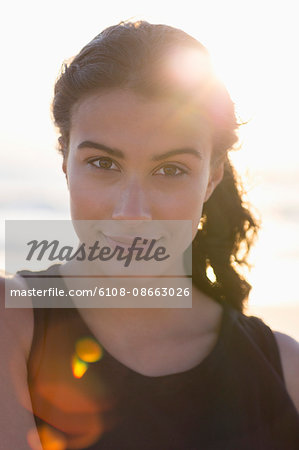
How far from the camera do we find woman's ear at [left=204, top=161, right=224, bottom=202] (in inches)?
115

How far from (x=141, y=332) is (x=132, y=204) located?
65cm

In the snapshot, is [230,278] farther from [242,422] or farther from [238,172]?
[242,422]

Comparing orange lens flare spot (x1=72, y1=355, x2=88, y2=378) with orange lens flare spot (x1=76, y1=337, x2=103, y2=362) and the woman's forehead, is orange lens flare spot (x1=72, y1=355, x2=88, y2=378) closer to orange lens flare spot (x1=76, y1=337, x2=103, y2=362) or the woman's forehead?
orange lens flare spot (x1=76, y1=337, x2=103, y2=362)

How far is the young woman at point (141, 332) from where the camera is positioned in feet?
7.93

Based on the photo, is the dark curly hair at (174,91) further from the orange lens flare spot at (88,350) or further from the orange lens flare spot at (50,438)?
the orange lens flare spot at (50,438)

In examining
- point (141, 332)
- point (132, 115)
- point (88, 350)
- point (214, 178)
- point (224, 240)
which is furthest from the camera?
point (224, 240)

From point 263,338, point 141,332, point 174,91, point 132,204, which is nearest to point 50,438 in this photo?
point 141,332

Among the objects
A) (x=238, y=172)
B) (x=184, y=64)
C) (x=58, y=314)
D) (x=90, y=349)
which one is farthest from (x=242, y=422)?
(x=184, y=64)

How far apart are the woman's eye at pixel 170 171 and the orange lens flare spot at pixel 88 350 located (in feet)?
2.44

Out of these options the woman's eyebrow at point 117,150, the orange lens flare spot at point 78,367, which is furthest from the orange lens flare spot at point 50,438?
the woman's eyebrow at point 117,150

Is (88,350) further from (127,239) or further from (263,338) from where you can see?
(263,338)

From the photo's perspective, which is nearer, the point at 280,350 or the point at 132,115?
the point at 132,115

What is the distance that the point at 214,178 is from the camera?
2984 mm

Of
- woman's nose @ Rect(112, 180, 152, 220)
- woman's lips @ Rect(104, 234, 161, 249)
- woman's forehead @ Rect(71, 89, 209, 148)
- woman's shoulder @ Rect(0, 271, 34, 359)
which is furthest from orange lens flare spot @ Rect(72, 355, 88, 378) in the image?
woman's forehead @ Rect(71, 89, 209, 148)
